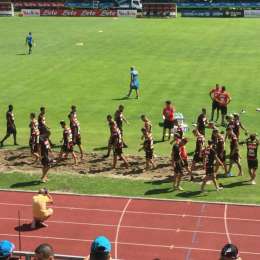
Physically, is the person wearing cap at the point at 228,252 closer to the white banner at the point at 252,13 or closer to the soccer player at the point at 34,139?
the soccer player at the point at 34,139

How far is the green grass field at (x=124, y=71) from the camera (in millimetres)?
27766

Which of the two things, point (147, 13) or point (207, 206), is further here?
point (147, 13)

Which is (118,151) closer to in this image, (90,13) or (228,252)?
(228,252)

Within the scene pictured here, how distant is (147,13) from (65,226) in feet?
175

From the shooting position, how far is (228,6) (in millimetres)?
76125

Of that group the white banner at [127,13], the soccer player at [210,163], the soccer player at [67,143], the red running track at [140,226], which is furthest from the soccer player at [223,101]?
the white banner at [127,13]

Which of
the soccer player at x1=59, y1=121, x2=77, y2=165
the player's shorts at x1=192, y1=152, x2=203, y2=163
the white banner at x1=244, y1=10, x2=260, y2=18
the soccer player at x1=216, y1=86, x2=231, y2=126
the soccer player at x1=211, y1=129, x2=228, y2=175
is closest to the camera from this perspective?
the soccer player at x1=211, y1=129, x2=228, y2=175

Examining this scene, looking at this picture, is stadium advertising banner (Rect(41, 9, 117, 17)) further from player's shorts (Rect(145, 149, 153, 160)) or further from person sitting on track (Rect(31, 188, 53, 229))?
person sitting on track (Rect(31, 188, 53, 229))

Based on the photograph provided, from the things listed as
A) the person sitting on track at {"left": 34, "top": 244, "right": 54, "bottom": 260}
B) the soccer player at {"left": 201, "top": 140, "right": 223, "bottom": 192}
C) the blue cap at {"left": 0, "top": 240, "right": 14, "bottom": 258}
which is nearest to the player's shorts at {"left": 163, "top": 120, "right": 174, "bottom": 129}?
the soccer player at {"left": 201, "top": 140, "right": 223, "bottom": 192}

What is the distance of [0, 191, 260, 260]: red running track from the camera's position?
14914 mm

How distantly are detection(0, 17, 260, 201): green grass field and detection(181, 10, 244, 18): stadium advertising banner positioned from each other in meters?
8.11

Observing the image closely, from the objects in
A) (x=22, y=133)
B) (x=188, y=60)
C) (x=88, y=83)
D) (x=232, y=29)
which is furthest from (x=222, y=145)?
(x=232, y=29)

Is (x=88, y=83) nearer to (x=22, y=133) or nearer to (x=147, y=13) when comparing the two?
(x=22, y=133)

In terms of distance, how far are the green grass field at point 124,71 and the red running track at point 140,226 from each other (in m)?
2.54
